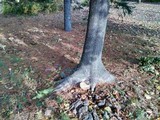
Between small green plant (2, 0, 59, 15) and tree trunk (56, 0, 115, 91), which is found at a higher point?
tree trunk (56, 0, 115, 91)

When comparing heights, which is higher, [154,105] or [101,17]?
[101,17]

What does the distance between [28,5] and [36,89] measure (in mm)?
8144

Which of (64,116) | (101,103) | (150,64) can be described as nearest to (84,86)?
(101,103)

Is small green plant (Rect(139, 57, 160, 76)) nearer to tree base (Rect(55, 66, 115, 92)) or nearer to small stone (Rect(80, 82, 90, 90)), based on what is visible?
tree base (Rect(55, 66, 115, 92))

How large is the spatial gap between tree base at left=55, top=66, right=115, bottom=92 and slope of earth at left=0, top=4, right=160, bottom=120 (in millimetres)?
131

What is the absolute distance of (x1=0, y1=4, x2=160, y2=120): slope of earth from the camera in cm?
422

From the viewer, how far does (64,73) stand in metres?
5.11

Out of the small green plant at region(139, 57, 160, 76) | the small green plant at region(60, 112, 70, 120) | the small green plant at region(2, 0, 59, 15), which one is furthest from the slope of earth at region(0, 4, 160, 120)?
the small green plant at region(2, 0, 59, 15)

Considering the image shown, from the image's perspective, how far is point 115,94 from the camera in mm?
4426

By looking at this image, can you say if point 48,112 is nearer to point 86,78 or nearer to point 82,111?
point 82,111

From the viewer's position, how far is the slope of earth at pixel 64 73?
4.22 metres

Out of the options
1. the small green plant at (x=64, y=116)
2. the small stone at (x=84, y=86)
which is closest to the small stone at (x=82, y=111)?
the small green plant at (x=64, y=116)

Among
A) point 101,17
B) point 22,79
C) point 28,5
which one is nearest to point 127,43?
point 101,17

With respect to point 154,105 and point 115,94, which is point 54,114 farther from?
point 154,105
